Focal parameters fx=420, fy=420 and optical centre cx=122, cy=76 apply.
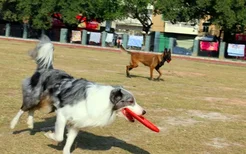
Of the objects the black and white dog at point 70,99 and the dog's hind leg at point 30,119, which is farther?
the dog's hind leg at point 30,119

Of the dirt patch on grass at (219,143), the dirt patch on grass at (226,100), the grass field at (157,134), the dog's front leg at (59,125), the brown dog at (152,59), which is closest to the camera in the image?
the dog's front leg at (59,125)

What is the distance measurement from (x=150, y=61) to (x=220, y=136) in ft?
28.7

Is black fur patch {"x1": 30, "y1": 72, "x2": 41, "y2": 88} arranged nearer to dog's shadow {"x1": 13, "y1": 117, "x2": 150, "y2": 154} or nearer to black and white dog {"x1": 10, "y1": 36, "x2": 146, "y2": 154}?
black and white dog {"x1": 10, "y1": 36, "x2": 146, "y2": 154}

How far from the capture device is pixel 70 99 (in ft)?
17.9

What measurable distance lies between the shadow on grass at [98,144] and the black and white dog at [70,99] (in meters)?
0.54

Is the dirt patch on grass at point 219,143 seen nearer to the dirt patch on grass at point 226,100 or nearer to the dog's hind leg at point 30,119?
the dog's hind leg at point 30,119

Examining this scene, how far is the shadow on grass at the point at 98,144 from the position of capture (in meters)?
6.28

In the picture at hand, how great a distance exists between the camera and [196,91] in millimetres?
13953

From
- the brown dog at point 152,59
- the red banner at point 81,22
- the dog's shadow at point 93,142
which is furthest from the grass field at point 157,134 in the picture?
the red banner at point 81,22

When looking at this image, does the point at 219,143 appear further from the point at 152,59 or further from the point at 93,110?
the point at 152,59

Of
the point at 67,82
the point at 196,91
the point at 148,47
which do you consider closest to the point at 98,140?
the point at 67,82

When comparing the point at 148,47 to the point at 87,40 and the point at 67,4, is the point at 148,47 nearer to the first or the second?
the point at 87,40

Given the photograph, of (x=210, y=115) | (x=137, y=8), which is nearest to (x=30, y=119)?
(x=210, y=115)

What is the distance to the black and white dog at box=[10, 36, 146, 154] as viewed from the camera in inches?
205
